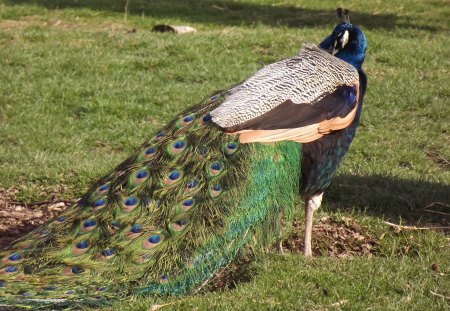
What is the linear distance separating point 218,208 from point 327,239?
1204 mm

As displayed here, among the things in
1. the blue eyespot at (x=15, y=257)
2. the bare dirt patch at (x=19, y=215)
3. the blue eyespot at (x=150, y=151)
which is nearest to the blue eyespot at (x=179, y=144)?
the blue eyespot at (x=150, y=151)

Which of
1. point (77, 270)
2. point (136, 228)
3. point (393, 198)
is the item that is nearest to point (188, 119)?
point (136, 228)

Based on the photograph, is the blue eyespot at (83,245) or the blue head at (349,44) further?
the blue head at (349,44)

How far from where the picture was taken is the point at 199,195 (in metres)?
4.10

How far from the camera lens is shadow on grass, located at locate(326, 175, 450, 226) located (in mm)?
5355

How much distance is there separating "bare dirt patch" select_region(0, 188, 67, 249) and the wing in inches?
61.3

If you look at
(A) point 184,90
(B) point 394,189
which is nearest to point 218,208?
(B) point 394,189

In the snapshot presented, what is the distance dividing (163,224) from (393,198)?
6.86ft

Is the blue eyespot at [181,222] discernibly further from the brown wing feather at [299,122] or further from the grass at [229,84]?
the brown wing feather at [299,122]

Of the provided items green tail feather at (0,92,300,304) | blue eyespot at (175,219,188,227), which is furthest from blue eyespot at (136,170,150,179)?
blue eyespot at (175,219,188,227)

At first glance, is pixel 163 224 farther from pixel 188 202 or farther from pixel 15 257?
pixel 15 257

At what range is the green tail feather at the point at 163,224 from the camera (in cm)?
382

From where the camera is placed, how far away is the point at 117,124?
7.09m

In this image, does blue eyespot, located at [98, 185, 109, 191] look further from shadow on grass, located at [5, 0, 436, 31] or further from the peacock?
shadow on grass, located at [5, 0, 436, 31]
